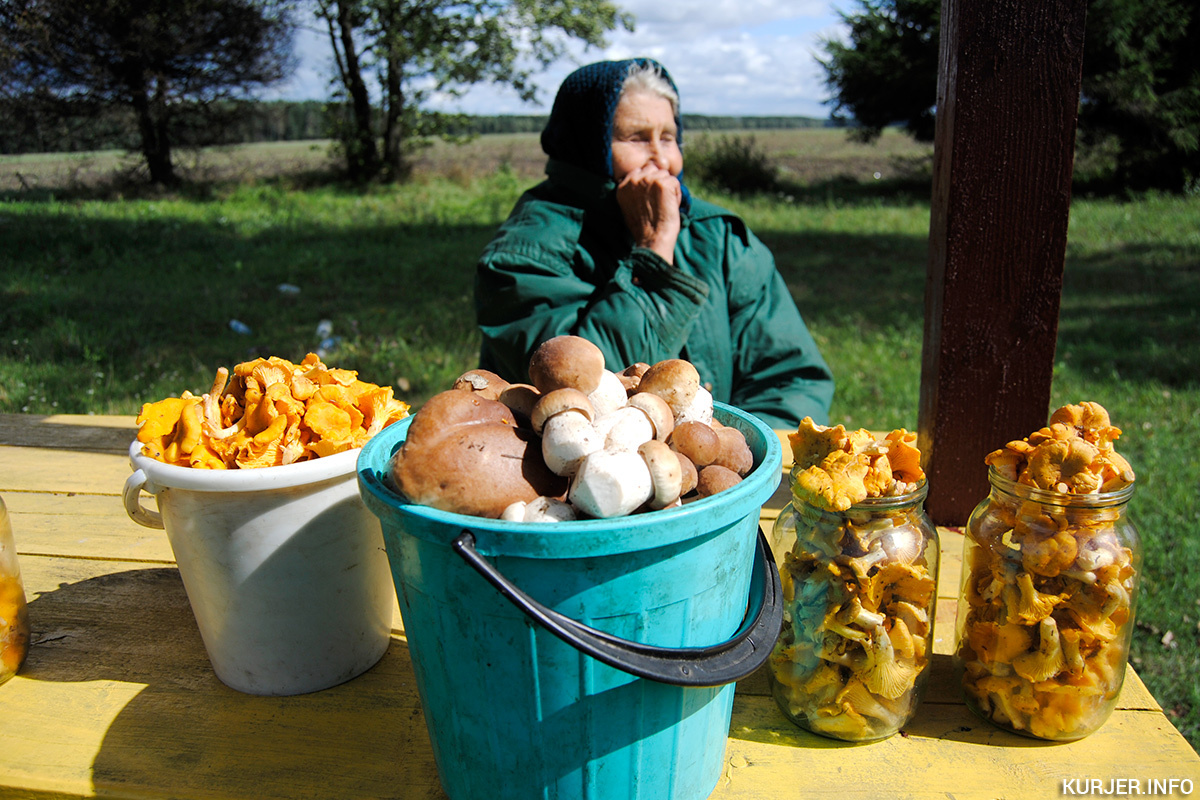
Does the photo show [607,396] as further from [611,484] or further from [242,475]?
[242,475]

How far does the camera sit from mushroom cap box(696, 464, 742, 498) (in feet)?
3.12

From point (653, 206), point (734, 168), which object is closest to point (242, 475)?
point (653, 206)

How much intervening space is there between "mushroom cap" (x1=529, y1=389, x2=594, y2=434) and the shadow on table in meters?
0.57

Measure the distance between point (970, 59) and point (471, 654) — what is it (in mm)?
1396

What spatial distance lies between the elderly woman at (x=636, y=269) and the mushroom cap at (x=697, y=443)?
1.25 m

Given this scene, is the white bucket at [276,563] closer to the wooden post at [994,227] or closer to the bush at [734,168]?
the wooden post at [994,227]

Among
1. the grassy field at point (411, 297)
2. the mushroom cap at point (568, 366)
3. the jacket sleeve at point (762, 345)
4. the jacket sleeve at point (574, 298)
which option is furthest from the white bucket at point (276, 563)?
the grassy field at point (411, 297)

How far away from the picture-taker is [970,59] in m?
1.47

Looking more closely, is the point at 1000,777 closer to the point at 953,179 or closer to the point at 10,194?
the point at 953,179

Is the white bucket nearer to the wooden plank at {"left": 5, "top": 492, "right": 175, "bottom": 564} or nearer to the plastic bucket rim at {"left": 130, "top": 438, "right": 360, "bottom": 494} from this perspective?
the plastic bucket rim at {"left": 130, "top": 438, "right": 360, "bottom": 494}

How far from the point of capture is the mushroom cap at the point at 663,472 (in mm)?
878

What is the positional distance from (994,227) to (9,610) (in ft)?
6.30

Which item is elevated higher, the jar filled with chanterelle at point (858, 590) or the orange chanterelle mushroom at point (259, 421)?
the orange chanterelle mushroom at point (259, 421)

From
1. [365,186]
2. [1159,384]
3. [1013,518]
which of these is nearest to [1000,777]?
[1013,518]
